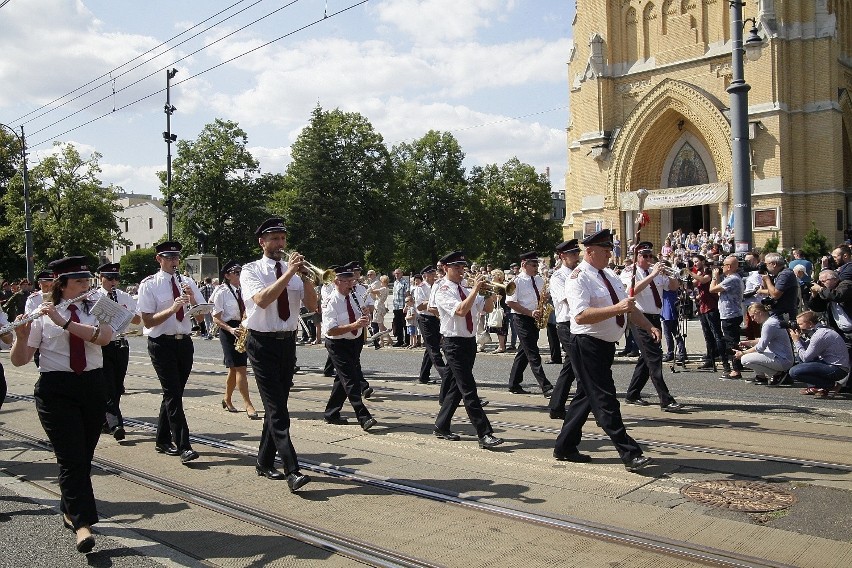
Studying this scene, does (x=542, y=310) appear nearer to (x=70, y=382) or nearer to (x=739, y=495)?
(x=739, y=495)

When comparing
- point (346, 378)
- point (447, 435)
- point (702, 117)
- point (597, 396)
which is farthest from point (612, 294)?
point (702, 117)

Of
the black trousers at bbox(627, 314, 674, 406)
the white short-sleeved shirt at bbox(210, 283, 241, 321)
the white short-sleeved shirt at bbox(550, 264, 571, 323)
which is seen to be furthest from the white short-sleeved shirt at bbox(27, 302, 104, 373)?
the black trousers at bbox(627, 314, 674, 406)

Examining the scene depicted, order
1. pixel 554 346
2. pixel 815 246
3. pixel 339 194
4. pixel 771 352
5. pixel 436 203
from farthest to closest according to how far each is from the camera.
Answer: pixel 436 203, pixel 339 194, pixel 815 246, pixel 554 346, pixel 771 352

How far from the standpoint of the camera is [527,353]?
37.7ft

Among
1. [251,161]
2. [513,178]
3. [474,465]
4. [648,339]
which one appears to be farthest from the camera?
[513,178]

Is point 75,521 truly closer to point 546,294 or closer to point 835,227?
point 546,294

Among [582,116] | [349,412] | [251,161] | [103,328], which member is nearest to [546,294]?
[349,412]

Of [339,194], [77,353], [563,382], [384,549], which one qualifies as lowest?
[384,549]

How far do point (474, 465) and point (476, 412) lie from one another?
72cm

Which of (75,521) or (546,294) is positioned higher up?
(546,294)

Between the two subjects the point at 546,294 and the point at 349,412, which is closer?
the point at 349,412

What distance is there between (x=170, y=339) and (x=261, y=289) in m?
2.05

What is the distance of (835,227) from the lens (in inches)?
1337

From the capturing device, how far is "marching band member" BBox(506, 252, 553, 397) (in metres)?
11.4
